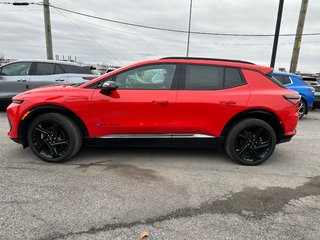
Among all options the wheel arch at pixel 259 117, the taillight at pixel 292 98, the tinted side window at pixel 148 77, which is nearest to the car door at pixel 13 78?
the tinted side window at pixel 148 77

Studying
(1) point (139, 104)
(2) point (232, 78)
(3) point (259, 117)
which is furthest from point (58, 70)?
(3) point (259, 117)

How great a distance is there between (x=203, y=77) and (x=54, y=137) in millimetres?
2512

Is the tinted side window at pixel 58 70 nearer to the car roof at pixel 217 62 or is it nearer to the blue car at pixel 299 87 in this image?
the car roof at pixel 217 62

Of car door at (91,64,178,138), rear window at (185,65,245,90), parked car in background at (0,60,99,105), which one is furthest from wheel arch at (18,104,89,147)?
parked car in background at (0,60,99,105)

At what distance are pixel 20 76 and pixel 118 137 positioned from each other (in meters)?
5.74

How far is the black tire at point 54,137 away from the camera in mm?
3963

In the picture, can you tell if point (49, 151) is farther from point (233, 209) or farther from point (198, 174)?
point (233, 209)

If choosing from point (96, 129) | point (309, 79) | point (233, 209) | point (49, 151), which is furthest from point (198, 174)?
point (309, 79)

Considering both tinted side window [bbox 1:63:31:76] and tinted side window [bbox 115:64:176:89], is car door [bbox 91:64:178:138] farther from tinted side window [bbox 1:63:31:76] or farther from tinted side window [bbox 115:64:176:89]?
tinted side window [bbox 1:63:31:76]

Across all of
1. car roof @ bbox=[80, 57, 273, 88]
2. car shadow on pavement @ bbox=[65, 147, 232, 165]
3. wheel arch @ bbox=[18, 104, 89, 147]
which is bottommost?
car shadow on pavement @ bbox=[65, 147, 232, 165]

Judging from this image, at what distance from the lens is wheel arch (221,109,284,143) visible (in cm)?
413

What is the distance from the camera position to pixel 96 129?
4.04 m

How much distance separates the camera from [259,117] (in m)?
4.25

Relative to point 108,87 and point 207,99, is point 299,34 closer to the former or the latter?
point 207,99
